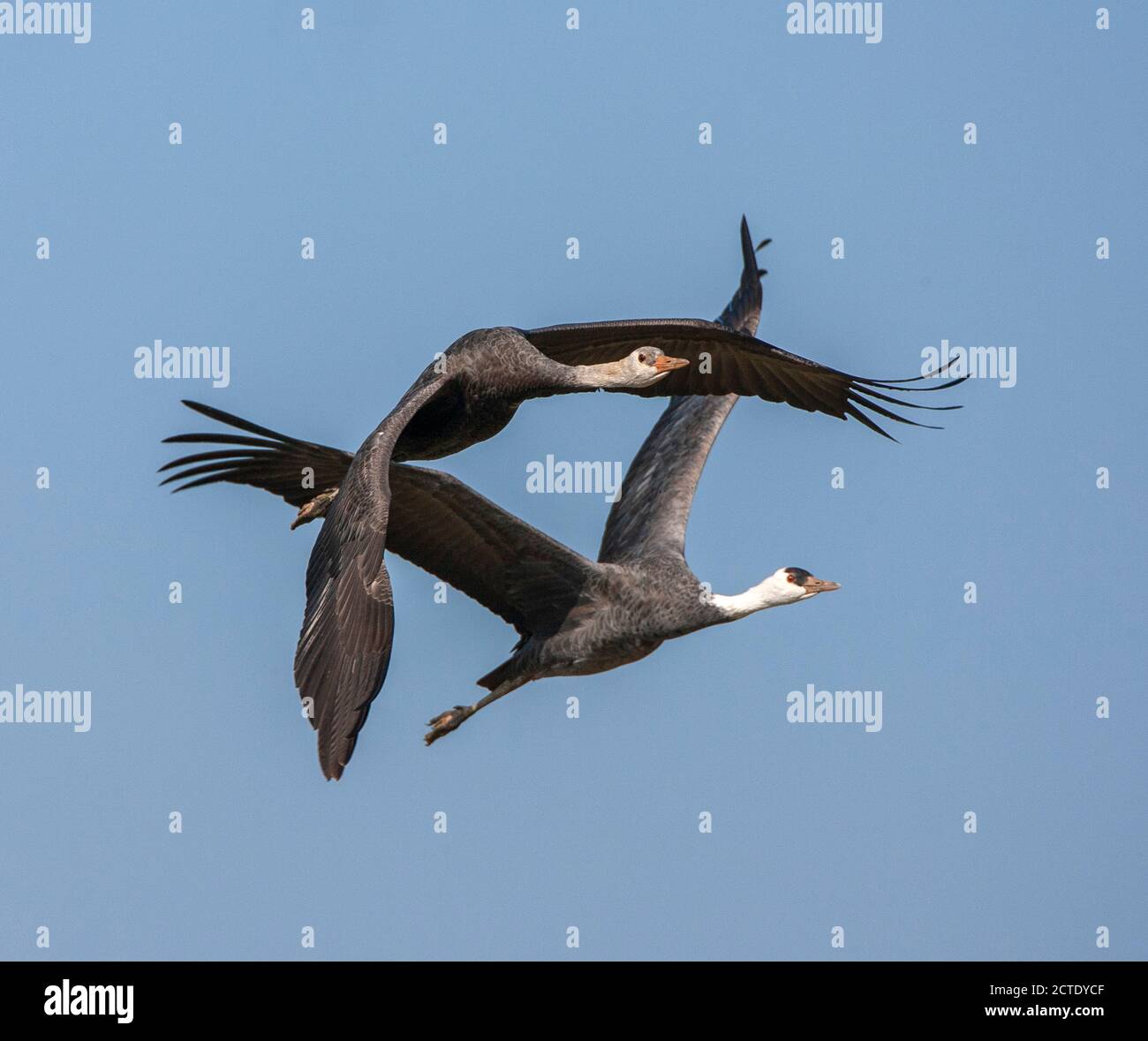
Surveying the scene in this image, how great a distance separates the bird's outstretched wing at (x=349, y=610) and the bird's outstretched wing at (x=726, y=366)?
312cm

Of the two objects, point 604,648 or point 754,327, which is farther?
point 754,327

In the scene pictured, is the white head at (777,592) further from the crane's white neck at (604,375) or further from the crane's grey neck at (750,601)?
the crane's white neck at (604,375)

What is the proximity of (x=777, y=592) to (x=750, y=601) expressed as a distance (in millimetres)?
391

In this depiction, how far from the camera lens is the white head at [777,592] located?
21438 mm

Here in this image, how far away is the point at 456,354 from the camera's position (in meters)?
19.4

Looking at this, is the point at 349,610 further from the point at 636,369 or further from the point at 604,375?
the point at 636,369

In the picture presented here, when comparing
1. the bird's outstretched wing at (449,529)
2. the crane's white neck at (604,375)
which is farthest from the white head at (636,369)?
the bird's outstretched wing at (449,529)

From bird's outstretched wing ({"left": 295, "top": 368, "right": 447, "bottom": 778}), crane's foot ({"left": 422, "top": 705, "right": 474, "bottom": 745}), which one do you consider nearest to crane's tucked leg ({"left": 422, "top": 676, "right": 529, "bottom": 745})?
crane's foot ({"left": 422, "top": 705, "right": 474, "bottom": 745})

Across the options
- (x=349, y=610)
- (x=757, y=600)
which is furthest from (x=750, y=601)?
(x=349, y=610)

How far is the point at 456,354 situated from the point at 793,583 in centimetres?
444

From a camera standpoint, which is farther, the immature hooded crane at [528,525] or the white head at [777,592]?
the white head at [777,592]

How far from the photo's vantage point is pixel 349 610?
16.5 meters

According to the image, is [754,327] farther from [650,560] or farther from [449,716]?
[449,716]
